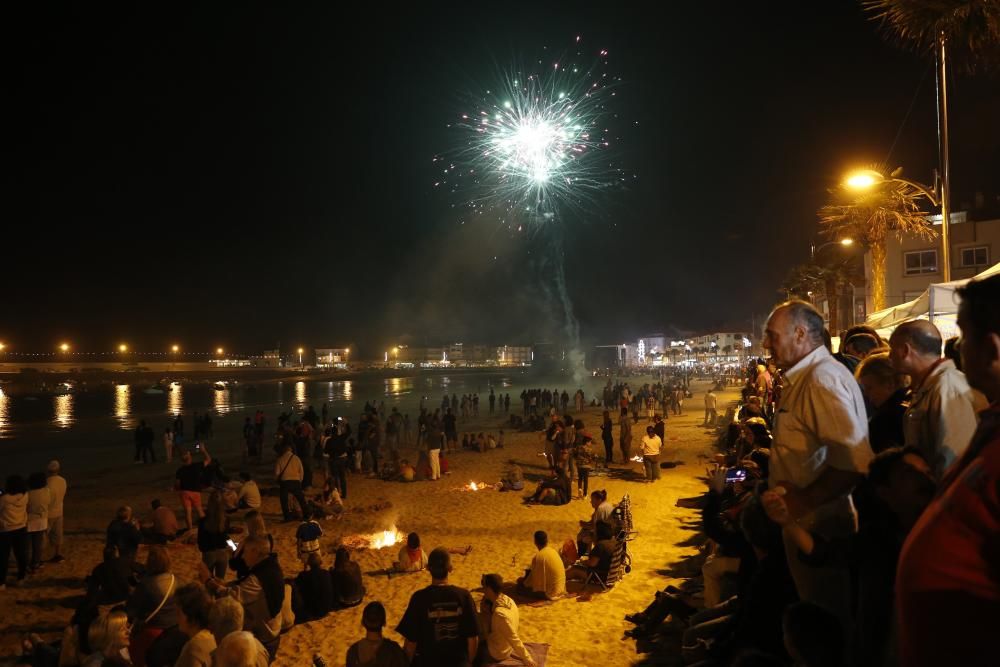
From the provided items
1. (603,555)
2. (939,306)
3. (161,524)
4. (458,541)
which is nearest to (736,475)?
(603,555)

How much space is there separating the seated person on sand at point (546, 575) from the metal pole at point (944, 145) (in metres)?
7.64

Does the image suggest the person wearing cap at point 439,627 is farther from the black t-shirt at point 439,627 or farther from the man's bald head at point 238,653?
the man's bald head at point 238,653

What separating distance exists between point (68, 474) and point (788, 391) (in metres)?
24.4

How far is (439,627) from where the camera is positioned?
16.3 ft

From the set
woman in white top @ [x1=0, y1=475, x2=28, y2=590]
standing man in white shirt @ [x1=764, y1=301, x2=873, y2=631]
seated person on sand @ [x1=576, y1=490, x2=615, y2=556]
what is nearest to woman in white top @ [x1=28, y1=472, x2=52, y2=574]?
woman in white top @ [x1=0, y1=475, x2=28, y2=590]

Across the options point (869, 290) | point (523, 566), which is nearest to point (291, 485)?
point (523, 566)

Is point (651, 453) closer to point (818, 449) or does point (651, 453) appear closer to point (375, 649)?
point (375, 649)

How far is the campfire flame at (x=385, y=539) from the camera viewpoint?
10.8 m

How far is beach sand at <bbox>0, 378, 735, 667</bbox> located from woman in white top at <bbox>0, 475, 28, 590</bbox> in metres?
0.34

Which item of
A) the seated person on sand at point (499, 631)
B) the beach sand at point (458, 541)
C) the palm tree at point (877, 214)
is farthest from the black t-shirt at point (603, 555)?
the palm tree at point (877, 214)

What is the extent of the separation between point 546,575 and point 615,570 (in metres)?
1.09

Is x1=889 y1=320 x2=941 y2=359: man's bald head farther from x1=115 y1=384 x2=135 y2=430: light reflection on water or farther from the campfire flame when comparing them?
x1=115 y1=384 x2=135 y2=430: light reflection on water

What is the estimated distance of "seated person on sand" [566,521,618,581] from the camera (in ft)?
27.0

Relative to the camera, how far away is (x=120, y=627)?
561 cm
